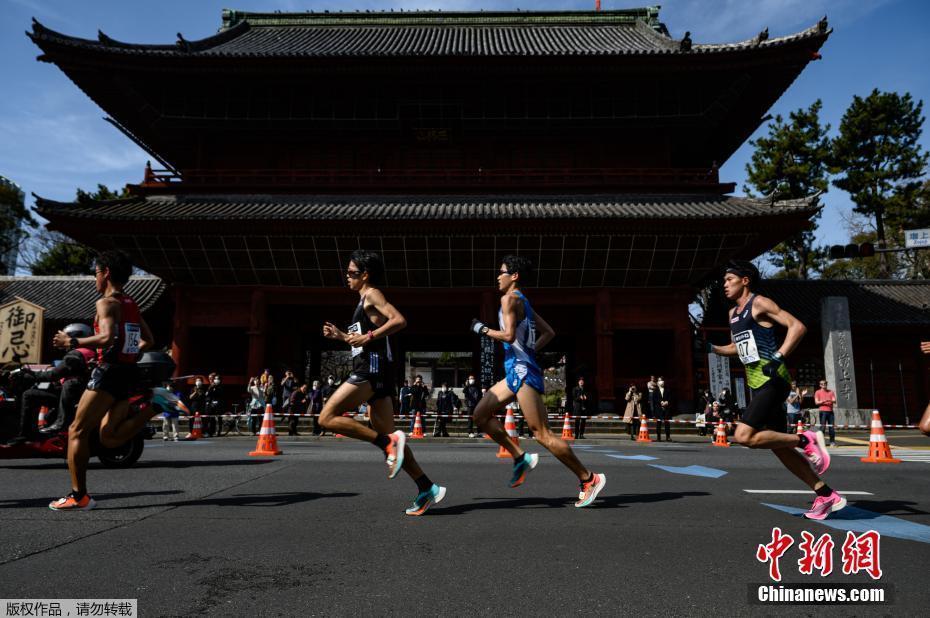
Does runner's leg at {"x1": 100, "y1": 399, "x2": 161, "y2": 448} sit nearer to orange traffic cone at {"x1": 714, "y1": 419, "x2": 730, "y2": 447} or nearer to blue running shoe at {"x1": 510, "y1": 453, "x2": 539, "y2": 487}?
blue running shoe at {"x1": 510, "y1": 453, "x2": 539, "y2": 487}

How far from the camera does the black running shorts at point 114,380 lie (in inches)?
169

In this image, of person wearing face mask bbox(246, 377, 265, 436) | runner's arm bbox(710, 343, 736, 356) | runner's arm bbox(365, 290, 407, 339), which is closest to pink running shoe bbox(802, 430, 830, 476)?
runner's arm bbox(710, 343, 736, 356)

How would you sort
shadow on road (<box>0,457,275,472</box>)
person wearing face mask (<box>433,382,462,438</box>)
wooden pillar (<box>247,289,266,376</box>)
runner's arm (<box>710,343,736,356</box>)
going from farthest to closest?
wooden pillar (<box>247,289,266,376</box>)
person wearing face mask (<box>433,382,462,438</box>)
shadow on road (<box>0,457,275,472</box>)
runner's arm (<box>710,343,736,356</box>)

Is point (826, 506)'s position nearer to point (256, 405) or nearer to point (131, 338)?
point (131, 338)

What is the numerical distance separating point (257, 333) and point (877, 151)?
122 ft

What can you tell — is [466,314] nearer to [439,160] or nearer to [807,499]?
[439,160]

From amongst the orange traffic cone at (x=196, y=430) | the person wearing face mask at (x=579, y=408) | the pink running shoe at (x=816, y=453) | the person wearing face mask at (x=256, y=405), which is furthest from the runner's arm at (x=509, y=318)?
the person wearing face mask at (x=256, y=405)

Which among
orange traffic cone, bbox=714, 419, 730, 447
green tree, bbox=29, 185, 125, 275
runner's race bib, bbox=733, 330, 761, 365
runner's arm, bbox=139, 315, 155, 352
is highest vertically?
green tree, bbox=29, 185, 125, 275

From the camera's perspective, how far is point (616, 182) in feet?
61.1

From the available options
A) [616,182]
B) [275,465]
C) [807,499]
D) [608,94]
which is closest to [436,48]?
[608,94]

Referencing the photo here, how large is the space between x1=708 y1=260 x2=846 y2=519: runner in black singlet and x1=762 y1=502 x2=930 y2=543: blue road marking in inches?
5.5

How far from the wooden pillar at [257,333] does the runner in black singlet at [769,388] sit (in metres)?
15.8

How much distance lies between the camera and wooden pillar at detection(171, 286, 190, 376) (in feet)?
58.6

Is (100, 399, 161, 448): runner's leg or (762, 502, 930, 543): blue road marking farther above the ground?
(100, 399, 161, 448): runner's leg
